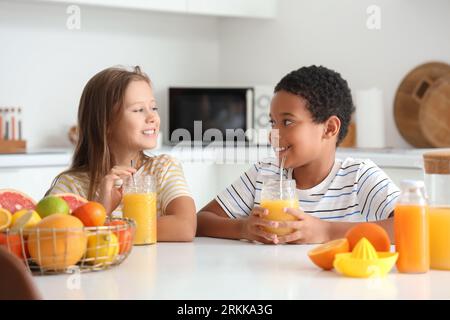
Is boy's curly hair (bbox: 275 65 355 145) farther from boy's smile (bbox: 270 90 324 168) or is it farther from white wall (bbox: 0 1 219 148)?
white wall (bbox: 0 1 219 148)

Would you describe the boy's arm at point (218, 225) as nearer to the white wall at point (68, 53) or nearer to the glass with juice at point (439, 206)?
the glass with juice at point (439, 206)

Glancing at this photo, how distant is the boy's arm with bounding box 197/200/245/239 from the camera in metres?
1.71

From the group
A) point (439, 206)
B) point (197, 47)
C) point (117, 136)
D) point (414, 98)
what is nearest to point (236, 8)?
point (197, 47)

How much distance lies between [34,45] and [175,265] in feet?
9.11

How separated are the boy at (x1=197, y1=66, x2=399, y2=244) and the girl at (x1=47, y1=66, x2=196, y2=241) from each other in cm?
15

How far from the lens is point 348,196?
6.06ft

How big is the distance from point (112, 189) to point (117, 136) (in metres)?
0.31

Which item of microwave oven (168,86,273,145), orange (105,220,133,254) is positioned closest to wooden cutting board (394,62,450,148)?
microwave oven (168,86,273,145)

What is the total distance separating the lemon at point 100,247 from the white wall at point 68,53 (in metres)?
2.68

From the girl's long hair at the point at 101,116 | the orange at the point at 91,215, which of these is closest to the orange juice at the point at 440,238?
the orange at the point at 91,215

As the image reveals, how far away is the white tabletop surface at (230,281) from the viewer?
3.66ft

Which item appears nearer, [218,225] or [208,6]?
[218,225]

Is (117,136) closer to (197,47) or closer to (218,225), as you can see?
(218,225)
